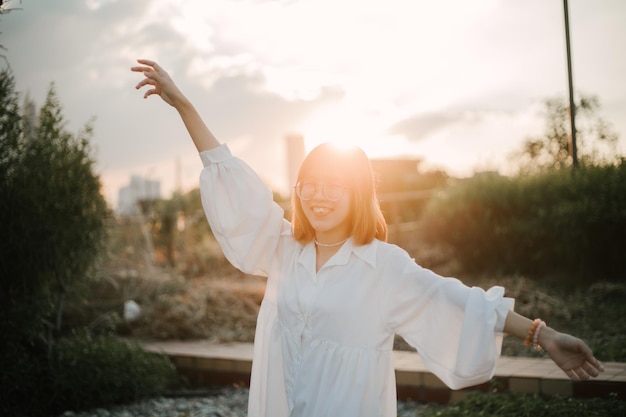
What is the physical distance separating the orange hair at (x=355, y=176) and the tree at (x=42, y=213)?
8.60 feet

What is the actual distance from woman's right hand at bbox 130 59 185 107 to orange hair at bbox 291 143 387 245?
621 millimetres

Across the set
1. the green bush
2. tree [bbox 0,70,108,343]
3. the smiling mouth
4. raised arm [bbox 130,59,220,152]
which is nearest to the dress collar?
the smiling mouth

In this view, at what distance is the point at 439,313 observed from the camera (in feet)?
7.25

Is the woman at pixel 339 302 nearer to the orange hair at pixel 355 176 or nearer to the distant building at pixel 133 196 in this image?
the orange hair at pixel 355 176

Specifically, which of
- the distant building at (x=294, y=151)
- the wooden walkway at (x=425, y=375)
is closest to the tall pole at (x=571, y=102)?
the wooden walkway at (x=425, y=375)

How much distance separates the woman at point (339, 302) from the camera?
2131 millimetres

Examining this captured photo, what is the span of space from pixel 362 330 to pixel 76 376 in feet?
9.73

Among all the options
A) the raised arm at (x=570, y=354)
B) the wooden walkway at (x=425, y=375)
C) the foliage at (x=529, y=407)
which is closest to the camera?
the raised arm at (x=570, y=354)

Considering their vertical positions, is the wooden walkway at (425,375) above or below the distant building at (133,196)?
below

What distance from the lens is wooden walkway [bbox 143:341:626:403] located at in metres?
3.98

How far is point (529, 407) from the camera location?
12.1 feet

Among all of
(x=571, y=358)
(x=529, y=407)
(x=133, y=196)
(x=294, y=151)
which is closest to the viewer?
(x=571, y=358)

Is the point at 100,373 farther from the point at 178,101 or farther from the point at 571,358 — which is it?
the point at 571,358

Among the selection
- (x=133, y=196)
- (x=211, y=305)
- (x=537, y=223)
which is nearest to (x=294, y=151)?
(x=133, y=196)
